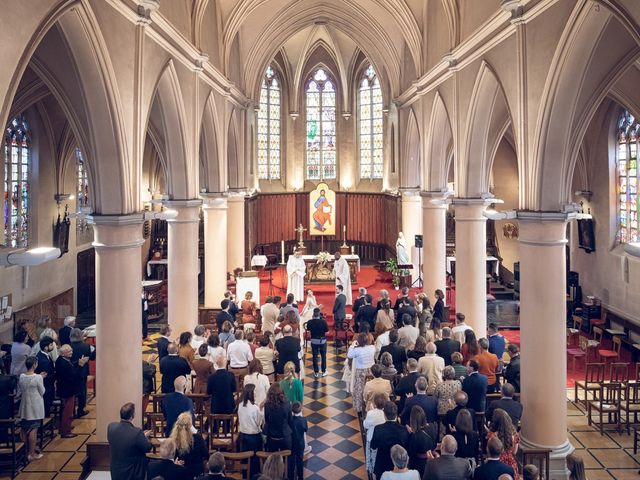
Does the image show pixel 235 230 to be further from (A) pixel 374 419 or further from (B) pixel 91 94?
(A) pixel 374 419

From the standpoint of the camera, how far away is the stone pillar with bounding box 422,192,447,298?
57.6 ft

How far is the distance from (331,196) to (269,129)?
15.8ft

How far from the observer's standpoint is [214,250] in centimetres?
1798

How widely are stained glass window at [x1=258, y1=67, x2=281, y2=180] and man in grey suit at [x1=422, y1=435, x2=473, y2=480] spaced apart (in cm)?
2451

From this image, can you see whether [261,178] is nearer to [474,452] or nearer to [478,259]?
[478,259]

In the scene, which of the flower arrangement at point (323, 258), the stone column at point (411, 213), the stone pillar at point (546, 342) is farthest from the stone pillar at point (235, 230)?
the stone pillar at point (546, 342)

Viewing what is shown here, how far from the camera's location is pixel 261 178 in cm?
2947

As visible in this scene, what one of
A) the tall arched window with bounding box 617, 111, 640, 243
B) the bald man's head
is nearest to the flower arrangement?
the tall arched window with bounding box 617, 111, 640, 243

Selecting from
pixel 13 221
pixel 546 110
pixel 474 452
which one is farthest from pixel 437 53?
pixel 13 221

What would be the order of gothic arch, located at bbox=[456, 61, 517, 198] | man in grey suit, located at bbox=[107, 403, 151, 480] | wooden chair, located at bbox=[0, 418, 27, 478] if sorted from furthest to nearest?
gothic arch, located at bbox=[456, 61, 517, 198]
wooden chair, located at bbox=[0, 418, 27, 478]
man in grey suit, located at bbox=[107, 403, 151, 480]

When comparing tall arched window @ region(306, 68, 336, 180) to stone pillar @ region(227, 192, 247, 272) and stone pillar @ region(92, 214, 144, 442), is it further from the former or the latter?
stone pillar @ region(92, 214, 144, 442)

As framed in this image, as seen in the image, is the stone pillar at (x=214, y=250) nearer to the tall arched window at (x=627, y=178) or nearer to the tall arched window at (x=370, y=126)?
the tall arched window at (x=627, y=178)

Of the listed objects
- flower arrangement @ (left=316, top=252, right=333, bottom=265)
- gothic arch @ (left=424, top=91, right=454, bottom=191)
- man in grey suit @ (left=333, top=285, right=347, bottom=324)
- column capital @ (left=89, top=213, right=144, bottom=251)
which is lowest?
man in grey suit @ (left=333, top=285, right=347, bottom=324)

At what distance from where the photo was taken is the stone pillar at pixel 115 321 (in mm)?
9188
